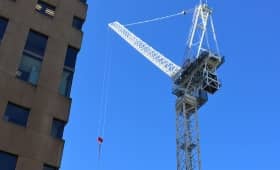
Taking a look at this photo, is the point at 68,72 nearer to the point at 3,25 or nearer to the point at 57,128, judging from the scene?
the point at 57,128

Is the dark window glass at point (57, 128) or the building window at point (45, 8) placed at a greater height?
the building window at point (45, 8)

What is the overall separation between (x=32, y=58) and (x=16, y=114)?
3925mm

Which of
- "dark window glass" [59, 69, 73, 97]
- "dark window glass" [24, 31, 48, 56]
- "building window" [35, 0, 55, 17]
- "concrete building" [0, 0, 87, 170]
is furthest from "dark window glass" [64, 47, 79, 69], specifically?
"building window" [35, 0, 55, 17]

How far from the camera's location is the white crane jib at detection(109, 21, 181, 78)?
108125mm

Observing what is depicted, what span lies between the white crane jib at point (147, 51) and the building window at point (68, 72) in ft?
236

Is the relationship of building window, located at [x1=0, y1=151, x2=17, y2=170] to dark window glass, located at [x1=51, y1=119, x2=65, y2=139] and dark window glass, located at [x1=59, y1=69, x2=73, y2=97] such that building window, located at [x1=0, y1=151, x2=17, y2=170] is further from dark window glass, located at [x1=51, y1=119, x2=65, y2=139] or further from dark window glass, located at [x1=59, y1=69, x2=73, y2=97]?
dark window glass, located at [x1=59, y1=69, x2=73, y2=97]

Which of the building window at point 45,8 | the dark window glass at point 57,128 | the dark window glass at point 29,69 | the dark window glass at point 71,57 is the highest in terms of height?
the building window at point 45,8

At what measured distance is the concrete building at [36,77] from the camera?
84.9 feet

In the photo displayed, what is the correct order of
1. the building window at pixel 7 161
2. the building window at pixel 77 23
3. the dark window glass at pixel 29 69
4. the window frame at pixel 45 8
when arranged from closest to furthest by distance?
the building window at pixel 7 161, the dark window glass at pixel 29 69, the window frame at pixel 45 8, the building window at pixel 77 23

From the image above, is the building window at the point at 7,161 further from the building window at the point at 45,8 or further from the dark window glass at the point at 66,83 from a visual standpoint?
the building window at the point at 45,8

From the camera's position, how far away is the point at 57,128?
92.4 feet

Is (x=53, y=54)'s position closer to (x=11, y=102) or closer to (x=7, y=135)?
(x=11, y=102)

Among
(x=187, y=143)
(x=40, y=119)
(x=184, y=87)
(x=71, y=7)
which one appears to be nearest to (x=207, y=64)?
(x=184, y=87)

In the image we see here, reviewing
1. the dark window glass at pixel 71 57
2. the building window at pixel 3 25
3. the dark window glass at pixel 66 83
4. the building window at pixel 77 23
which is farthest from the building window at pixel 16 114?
the building window at pixel 77 23
